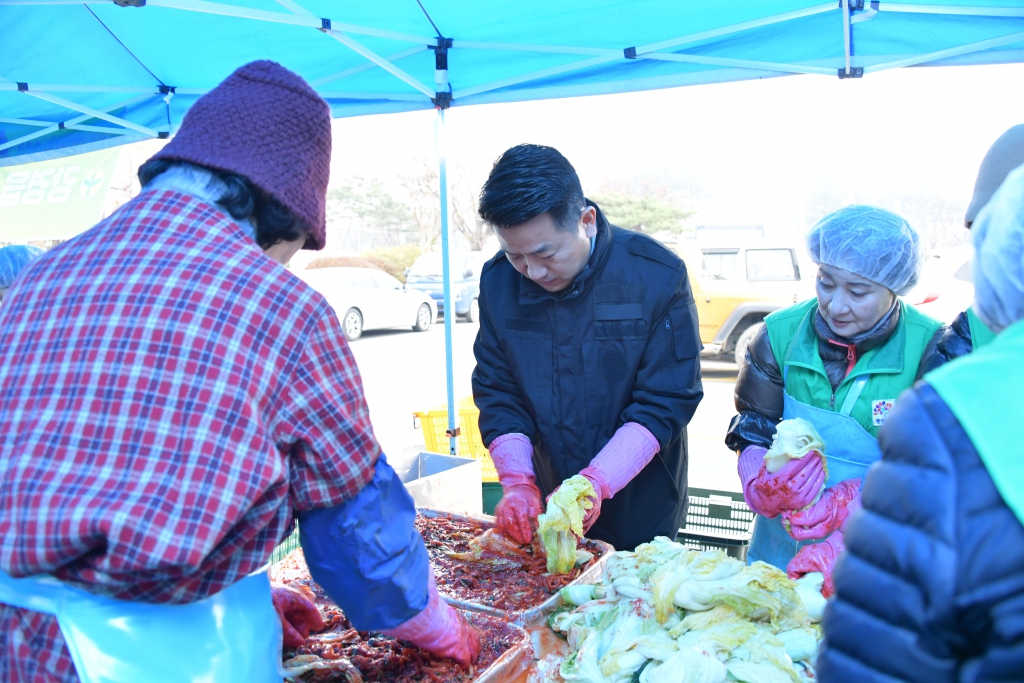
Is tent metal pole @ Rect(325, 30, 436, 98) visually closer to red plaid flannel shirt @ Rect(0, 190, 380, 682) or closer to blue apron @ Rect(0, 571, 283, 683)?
red plaid flannel shirt @ Rect(0, 190, 380, 682)

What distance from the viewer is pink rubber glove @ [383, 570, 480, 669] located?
1671 millimetres

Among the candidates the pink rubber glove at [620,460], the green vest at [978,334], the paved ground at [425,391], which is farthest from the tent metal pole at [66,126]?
the green vest at [978,334]

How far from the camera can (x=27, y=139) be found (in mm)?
6230

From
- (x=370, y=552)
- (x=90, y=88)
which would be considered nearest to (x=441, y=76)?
(x=90, y=88)

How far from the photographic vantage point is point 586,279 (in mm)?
2883

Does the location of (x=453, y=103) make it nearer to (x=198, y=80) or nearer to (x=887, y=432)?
(x=198, y=80)

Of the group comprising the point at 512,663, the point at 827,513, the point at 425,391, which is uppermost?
the point at 827,513

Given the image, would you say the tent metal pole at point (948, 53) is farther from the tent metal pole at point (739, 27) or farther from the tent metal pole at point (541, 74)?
the tent metal pole at point (541, 74)

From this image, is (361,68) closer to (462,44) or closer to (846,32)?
(462,44)

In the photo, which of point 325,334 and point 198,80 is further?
point 198,80

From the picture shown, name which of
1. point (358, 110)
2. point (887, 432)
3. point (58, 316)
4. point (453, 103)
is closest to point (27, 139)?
point (358, 110)

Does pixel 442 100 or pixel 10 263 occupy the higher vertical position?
pixel 442 100

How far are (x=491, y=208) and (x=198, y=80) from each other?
11.9 ft

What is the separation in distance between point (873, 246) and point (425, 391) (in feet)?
33.7
